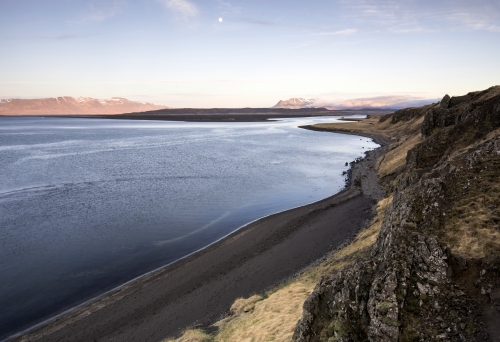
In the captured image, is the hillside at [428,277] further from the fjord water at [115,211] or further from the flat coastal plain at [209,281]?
the fjord water at [115,211]

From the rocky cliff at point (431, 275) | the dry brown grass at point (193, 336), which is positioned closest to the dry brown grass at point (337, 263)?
the dry brown grass at point (193, 336)

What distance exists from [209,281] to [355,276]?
14.6 meters

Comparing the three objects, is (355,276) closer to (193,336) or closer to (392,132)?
(193,336)

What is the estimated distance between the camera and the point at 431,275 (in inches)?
336

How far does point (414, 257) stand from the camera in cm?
899

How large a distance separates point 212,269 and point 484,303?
61.5 ft

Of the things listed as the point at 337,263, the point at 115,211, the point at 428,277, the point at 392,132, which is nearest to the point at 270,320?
the point at 337,263

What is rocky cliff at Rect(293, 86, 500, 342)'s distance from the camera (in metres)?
7.80

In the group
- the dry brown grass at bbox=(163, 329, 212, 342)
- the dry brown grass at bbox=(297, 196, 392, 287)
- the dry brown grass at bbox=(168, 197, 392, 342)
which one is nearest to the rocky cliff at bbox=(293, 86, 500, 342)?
the dry brown grass at bbox=(168, 197, 392, 342)

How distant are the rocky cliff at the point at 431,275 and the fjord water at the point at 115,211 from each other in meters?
19.6

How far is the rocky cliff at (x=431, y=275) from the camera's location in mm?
7805

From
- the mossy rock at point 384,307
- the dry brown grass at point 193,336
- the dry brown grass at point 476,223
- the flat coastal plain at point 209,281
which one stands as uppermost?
the dry brown grass at point 476,223

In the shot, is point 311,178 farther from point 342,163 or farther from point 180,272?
point 180,272

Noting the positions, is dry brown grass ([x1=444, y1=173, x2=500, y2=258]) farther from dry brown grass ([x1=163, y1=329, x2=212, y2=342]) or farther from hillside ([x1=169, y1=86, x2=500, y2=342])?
dry brown grass ([x1=163, y1=329, x2=212, y2=342])
